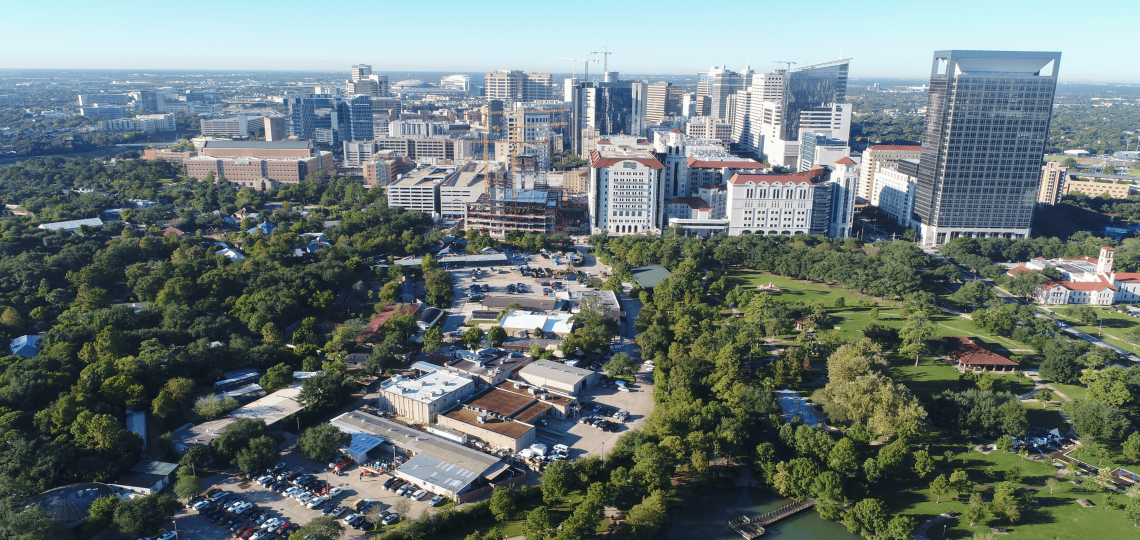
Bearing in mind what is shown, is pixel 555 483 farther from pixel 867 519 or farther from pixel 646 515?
pixel 867 519

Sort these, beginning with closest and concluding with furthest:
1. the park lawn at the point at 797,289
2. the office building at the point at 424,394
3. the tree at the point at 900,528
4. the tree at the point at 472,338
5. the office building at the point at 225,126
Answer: the tree at the point at 900,528
the office building at the point at 424,394
the tree at the point at 472,338
the park lawn at the point at 797,289
the office building at the point at 225,126

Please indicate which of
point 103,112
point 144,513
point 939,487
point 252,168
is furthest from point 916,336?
point 103,112

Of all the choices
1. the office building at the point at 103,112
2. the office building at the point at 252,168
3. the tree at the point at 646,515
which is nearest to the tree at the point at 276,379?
the tree at the point at 646,515

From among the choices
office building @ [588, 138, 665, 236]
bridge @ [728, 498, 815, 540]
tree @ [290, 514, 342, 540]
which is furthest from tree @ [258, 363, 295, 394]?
office building @ [588, 138, 665, 236]

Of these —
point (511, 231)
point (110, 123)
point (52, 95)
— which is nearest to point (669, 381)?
point (511, 231)

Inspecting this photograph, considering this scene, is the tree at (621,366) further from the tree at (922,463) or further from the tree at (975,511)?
the tree at (975,511)
